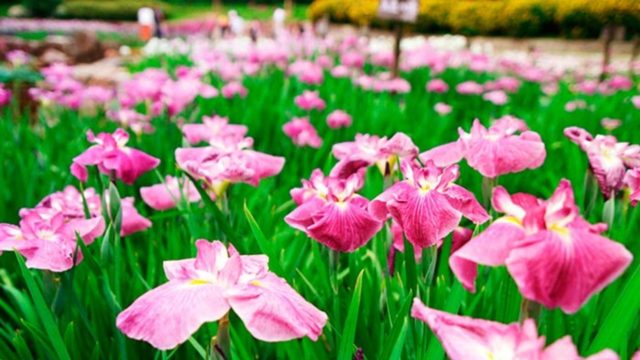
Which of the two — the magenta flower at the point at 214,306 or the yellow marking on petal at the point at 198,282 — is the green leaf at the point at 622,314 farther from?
the yellow marking on petal at the point at 198,282

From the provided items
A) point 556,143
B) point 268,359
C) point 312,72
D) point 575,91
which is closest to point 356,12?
point 575,91

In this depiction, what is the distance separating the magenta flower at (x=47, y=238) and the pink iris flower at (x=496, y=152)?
504mm

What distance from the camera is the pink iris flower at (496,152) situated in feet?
2.80

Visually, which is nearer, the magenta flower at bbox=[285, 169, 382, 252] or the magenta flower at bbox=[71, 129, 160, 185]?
the magenta flower at bbox=[285, 169, 382, 252]

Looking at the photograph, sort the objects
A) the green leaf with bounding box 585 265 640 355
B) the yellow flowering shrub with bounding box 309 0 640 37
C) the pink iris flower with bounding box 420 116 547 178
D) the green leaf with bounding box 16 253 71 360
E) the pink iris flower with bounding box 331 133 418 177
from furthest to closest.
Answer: the yellow flowering shrub with bounding box 309 0 640 37
the pink iris flower with bounding box 331 133 418 177
the pink iris flower with bounding box 420 116 547 178
the green leaf with bounding box 16 253 71 360
the green leaf with bounding box 585 265 640 355

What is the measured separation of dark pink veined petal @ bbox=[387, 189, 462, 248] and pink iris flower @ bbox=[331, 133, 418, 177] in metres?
0.25

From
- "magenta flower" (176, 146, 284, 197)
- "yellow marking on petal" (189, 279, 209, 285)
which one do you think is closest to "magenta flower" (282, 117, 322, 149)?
"magenta flower" (176, 146, 284, 197)

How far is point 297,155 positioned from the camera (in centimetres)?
210

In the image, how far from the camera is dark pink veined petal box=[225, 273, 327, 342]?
0.55 meters

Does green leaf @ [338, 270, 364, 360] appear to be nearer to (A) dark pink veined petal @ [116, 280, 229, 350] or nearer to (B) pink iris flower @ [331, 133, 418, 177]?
(A) dark pink veined petal @ [116, 280, 229, 350]

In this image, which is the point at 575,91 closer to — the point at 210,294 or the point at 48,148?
the point at 48,148

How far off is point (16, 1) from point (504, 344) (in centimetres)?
3596

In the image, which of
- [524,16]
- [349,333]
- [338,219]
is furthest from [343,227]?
[524,16]

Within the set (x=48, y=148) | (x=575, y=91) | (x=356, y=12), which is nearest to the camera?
(x=48, y=148)
